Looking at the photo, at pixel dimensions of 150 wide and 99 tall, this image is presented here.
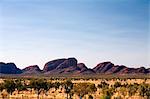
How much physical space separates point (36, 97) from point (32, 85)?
744 cm


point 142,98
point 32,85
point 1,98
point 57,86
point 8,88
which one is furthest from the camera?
point 57,86

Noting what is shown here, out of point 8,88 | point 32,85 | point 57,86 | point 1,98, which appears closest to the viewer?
point 1,98

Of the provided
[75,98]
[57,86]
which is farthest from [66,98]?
[57,86]

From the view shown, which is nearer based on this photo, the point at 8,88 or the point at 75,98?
the point at 75,98

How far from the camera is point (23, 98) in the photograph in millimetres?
56938

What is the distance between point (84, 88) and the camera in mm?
58125

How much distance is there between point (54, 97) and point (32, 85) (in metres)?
8.24

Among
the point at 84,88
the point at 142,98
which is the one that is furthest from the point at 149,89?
the point at 84,88

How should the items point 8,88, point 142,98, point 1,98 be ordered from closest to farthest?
point 1,98 < point 142,98 < point 8,88

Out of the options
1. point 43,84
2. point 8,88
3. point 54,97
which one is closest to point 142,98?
point 54,97

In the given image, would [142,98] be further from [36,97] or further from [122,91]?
[36,97]

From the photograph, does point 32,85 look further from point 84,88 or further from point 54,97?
point 84,88

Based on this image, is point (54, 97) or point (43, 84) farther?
point (43, 84)

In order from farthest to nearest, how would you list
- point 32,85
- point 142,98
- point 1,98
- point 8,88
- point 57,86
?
point 57,86
point 32,85
point 8,88
point 142,98
point 1,98
